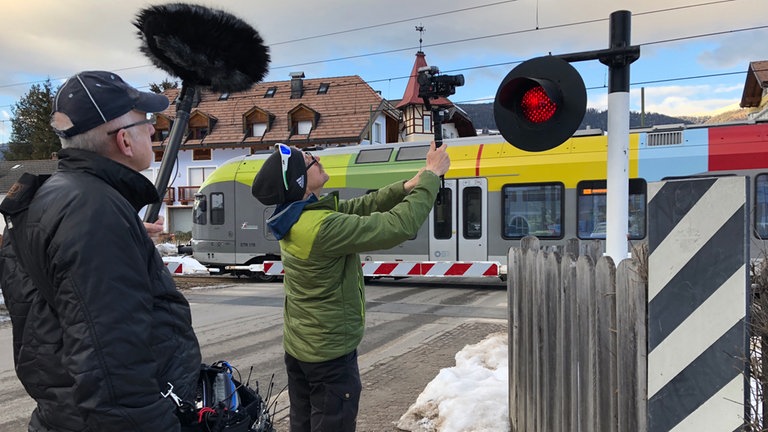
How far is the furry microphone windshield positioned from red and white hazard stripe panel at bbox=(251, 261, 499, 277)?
8.05 m

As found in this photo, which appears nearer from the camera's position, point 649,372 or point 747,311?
point 747,311

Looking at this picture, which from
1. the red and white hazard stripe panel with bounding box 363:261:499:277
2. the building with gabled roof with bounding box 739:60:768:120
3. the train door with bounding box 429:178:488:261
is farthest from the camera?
the building with gabled roof with bounding box 739:60:768:120

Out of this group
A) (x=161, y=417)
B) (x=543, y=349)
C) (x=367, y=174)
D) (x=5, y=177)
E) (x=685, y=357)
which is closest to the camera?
(x=161, y=417)

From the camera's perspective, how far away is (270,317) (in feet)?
32.1

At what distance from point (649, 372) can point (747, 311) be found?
440 mm

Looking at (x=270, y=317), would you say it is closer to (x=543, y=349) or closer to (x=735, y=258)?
(x=543, y=349)

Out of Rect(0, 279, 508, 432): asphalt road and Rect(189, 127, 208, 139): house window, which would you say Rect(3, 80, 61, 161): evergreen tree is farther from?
Rect(0, 279, 508, 432): asphalt road

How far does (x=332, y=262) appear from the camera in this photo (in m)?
2.78

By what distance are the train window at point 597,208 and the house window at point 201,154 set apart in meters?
30.1

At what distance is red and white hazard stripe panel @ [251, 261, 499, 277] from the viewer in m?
10.9

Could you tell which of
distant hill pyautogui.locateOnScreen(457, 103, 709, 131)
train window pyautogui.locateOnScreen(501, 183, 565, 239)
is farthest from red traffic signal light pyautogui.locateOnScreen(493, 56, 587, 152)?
train window pyautogui.locateOnScreen(501, 183, 565, 239)

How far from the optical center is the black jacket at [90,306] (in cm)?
146

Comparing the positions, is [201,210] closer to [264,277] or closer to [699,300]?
[264,277]

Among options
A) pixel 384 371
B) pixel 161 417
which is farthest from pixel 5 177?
pixel 161 417
